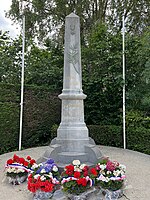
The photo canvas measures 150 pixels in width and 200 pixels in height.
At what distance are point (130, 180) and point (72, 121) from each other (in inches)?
59.7

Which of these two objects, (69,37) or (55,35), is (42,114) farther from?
(55,35)

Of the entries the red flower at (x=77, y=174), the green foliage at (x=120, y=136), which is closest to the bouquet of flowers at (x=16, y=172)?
the red flower at (x=77, y=174)

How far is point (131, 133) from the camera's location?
222 inches

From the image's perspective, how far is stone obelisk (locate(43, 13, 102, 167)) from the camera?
3.89 m

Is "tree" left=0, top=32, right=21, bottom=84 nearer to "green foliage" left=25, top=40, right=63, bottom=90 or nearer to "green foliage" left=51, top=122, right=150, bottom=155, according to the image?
"green foliage" left=25, top=40, right=63, bottom=90

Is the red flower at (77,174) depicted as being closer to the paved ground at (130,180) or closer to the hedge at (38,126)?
the paved ground at (130,180)

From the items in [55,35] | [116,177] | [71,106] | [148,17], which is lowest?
[116,177]

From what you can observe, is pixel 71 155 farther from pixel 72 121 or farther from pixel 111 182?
pixel 111 182

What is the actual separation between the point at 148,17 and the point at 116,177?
784 centimetres

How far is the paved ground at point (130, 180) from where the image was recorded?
292cm

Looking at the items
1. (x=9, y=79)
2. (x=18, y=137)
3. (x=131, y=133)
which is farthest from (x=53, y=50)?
(x=131, y=133)

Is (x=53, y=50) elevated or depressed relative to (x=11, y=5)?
depressed

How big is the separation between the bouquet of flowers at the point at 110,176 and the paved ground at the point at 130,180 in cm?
21

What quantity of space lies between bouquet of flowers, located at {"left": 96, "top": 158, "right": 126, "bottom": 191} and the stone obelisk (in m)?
0.72
